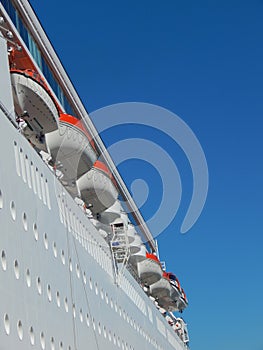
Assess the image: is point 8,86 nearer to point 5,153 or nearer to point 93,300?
point 5,153

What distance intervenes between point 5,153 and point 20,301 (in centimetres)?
240

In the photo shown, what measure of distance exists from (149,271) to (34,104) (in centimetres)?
1392

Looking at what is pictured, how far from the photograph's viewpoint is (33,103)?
12.8m

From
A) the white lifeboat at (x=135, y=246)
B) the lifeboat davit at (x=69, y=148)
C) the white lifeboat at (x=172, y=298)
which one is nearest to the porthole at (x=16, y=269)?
the lifeboat davit at (x=69, y=148)

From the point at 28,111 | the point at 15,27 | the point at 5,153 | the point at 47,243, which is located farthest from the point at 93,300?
the point at 15,27

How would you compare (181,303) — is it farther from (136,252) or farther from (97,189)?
(97,189)

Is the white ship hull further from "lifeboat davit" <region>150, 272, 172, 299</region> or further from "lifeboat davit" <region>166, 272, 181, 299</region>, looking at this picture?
"lifeboat davit" <region>166, 272, 181, 299</region>

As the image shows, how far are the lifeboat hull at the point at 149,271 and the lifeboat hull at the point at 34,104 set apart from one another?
1245 centimetres

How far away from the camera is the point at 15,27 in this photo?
14180 millimetres

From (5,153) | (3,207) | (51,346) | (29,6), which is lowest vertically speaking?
(51,346)

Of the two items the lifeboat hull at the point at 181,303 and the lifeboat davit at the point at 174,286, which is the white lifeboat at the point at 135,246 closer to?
the lifeboat davit at the point at 174,286

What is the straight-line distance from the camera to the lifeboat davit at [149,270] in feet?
82.0

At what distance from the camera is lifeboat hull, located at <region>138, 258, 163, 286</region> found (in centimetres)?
2498

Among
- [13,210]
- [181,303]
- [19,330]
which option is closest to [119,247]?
[13,210]
